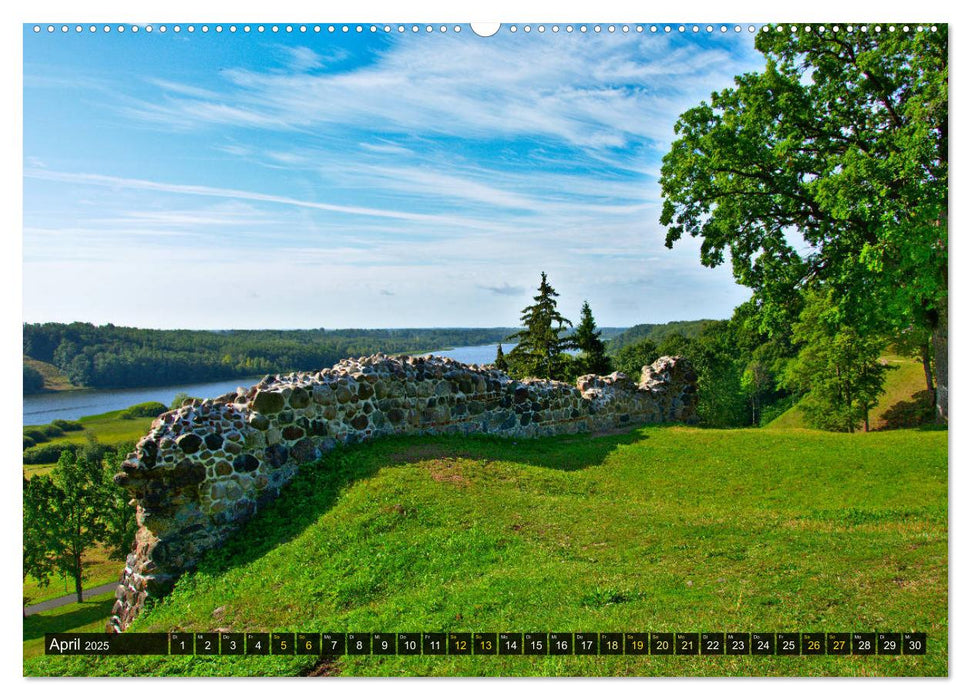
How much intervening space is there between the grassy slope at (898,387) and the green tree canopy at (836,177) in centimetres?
649

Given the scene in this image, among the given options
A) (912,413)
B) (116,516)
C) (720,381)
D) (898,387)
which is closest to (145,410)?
(912,413)

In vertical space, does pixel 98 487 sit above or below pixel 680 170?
below

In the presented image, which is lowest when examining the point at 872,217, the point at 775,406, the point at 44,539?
the point at 44,539

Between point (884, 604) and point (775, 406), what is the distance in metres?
30.5

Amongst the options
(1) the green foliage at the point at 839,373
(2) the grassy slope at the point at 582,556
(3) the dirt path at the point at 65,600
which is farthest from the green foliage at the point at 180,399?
(3) the dirt path at the point at 65,600

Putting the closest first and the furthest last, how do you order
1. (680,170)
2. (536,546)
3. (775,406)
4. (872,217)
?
(536,546) → (872,217) → (680,170) → (775,406)

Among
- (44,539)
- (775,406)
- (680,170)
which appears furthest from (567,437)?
(775,406)

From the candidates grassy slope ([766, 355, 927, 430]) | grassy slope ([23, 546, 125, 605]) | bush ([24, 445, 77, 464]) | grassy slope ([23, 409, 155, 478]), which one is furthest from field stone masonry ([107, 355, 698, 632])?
grassy slope ([23, 546, 125, 605])

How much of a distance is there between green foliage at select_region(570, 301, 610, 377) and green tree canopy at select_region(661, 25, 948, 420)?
21.8m

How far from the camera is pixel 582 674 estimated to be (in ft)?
17.5

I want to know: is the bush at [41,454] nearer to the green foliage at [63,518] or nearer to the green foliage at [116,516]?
the green foliage at [63,518]

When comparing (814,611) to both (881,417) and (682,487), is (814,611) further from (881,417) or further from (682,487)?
(881,417)
